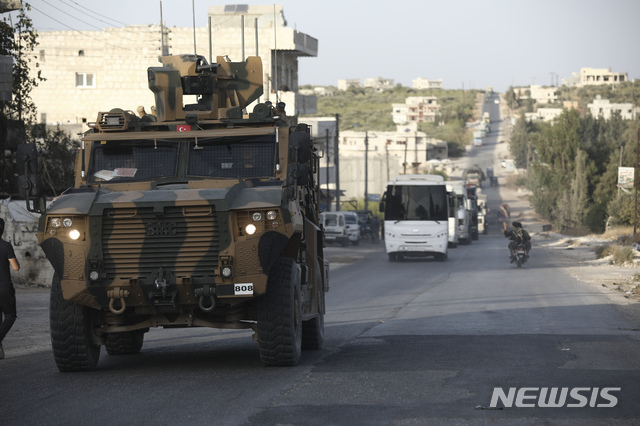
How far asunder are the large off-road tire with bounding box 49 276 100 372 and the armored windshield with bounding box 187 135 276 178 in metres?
2.00

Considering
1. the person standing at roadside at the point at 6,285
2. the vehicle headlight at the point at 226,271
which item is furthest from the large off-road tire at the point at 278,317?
the person standing at roadside at the point at 6,285

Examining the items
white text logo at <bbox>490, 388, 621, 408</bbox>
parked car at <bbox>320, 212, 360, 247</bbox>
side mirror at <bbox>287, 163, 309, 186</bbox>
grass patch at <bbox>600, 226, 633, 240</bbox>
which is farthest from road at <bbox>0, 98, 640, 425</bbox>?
grass patch at <bbox>600, 226, 633, 240</bbox>

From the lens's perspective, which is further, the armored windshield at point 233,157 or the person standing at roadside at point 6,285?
the person standing at roadside at point 6,285

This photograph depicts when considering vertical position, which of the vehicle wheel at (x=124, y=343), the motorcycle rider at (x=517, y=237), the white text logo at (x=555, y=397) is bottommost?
the motorcycle rider at (x=517, y=237)

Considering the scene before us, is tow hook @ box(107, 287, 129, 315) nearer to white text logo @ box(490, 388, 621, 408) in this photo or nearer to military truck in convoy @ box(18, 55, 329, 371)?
military truck in convoy @ box(18, 55, 329, 371)

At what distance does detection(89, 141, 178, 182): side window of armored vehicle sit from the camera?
10633 millimetres

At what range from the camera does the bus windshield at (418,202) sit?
3678cm

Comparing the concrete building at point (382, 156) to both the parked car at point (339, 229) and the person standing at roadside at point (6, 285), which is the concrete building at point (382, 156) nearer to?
the parked car at point (339, 229)

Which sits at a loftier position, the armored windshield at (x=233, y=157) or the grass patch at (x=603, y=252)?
the armored windshield at (x=233, y=157)

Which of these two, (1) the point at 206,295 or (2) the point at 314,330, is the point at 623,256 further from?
(1) the point at 206,295

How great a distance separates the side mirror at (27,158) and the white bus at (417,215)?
1066 inches

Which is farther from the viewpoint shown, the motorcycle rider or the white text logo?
the motorcycle rider

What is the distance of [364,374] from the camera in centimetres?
938

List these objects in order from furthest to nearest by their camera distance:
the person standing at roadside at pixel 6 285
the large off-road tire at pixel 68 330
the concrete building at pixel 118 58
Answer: the concrete building at pixel 118 58, the person standing at roadside at pixel 6 285, the large off-road tire at pixel 68 330
